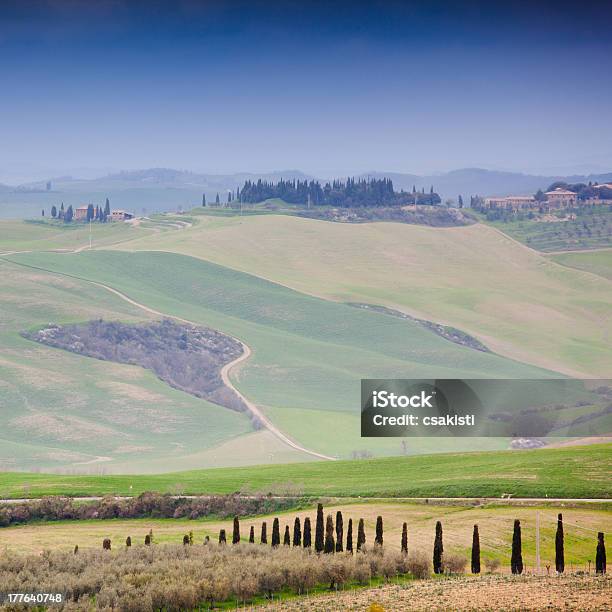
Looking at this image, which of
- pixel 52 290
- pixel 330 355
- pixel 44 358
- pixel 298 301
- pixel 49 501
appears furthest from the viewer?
pixel 298 301

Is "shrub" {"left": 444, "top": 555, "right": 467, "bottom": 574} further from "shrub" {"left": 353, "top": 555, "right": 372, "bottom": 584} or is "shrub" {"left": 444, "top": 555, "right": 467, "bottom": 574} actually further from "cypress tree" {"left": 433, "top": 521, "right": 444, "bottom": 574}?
"shrub" {"left": 353, "top": 555, "right": 372, "bottom": 584}

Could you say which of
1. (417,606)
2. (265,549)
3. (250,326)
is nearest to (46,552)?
(265,549)

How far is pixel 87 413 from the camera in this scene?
13575 centimetres

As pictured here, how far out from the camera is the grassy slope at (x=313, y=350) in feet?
437

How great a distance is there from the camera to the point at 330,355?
165875 millimetres

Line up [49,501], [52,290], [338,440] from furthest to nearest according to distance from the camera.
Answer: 1. [52,290]
2. [338,440]
3. [49,501]

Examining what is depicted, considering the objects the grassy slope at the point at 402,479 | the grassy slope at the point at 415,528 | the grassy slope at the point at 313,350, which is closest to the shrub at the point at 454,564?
the grassy slope at the point at 415,528

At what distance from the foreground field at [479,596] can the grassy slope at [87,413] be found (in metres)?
69.5

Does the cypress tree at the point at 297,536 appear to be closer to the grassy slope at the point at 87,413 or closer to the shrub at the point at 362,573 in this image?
the shrub at the point at 362,573

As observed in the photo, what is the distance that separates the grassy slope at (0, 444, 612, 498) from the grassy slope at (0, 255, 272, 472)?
111ft

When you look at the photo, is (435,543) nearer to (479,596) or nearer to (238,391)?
(479,596)

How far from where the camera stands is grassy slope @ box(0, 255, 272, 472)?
117 m

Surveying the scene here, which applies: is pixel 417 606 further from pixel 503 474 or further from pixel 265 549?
pixel 503 474

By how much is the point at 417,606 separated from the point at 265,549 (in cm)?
960
